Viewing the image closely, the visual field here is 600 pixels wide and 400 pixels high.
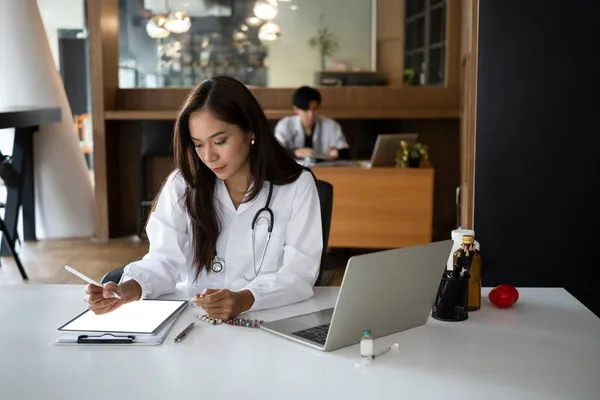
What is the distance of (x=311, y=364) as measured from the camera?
160 cm

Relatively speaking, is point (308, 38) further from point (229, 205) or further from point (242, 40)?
point (229, 205)

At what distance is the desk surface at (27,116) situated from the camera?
565 cm

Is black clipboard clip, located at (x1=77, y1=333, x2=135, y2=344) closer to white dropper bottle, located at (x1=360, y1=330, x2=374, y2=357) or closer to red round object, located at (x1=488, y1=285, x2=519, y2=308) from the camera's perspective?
white dropper bottle, located at (x1=360, y1=330, x2=374, y2=357)

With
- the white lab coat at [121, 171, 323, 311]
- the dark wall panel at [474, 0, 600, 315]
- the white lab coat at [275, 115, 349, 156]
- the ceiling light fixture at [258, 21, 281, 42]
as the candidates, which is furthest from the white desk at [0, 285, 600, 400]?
the ceiling light fixture at [258, 21, 281, 42]

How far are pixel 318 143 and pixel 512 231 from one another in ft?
11.3

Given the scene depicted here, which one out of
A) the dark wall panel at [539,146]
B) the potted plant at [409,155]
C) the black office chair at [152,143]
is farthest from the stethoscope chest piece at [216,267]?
the black office chair at [152,143]

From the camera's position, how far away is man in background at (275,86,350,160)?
6.44m

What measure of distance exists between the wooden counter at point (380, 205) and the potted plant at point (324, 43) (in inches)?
86.9

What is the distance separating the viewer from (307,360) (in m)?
1.62

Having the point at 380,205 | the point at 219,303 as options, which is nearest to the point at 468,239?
the point at 219,303

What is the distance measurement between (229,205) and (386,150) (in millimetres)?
3504

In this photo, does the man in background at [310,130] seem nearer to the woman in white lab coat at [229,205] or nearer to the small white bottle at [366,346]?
the woman in white lab coat at [229,205]

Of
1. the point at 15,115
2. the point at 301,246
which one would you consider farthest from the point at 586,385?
the point at 15,115

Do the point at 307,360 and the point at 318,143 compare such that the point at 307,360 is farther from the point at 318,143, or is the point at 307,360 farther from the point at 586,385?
the point at 318,143
